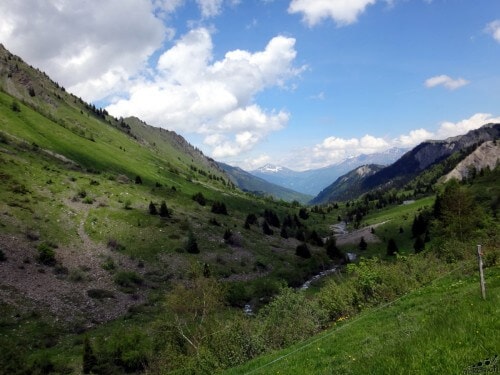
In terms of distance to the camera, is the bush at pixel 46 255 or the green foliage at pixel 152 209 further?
the green foliage at pixel 152 209

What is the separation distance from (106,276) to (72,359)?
2733 cm

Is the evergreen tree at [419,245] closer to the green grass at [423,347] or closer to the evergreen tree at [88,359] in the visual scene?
the evergreen tree at [88,359]

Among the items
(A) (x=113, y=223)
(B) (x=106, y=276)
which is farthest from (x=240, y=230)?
(B) (x=106, y=276)

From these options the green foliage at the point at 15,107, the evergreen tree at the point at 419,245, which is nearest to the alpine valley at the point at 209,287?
the evergreen tree at the point at 419,245

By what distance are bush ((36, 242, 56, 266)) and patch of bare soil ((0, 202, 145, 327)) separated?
2.93ft

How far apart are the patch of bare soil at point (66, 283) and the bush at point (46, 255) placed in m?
0.89

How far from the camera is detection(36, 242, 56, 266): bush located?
6544cm

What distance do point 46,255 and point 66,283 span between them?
750 centimetres

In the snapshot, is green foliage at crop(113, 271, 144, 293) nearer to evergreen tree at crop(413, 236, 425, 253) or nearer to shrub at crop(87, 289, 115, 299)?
→ shrub at crop(87, 289, 115, 299)

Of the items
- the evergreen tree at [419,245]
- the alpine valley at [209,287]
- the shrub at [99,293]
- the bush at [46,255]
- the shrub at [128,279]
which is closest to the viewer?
the alpine valley at [209,287]

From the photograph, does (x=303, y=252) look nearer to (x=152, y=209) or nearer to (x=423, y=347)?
(x=152, y=209)

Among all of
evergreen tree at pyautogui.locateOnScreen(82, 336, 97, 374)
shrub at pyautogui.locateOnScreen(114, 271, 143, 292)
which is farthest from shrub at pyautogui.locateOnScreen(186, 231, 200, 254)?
evergreen tree at pyautogui.locateOnScreen(82, 336, 97, 374)

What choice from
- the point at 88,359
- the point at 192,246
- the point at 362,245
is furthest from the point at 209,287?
the point at 362,245

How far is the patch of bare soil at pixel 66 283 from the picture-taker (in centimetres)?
5469
